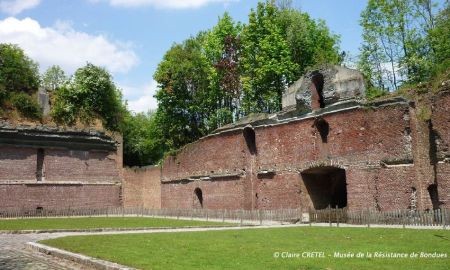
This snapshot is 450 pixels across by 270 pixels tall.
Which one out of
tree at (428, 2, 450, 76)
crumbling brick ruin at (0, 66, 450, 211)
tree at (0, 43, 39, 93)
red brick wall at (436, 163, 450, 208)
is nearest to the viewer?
red brick wall at (436, 163, 450, 208)

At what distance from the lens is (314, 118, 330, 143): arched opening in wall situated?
25580mm

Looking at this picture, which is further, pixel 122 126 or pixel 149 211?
pixel 122 126

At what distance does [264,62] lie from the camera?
4097 centimetres

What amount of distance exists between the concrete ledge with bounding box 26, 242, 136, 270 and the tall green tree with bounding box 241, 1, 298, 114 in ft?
99.6

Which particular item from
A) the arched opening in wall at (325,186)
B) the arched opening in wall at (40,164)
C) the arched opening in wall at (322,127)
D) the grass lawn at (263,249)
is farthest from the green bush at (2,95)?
the grass lawn at (263,249)

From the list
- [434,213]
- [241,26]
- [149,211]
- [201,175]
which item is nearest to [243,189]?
[201,175]

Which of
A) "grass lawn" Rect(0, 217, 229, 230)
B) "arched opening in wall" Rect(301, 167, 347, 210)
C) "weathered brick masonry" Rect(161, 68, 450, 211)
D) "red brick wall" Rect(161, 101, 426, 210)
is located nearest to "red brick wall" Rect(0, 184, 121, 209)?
"red brick wall" Rect(161, 101, 426, 210)

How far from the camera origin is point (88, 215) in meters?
32.3

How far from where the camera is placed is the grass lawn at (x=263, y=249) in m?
8.90

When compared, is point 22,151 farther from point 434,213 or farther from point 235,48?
point 434,213

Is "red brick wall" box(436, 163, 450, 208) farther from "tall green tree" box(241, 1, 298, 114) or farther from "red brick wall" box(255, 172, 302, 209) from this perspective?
"tall green tree" box(241, 1, 298, 114)

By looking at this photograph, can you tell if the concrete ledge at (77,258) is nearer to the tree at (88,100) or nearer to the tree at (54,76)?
the tree at (88,100)

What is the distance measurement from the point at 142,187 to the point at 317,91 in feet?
63.5

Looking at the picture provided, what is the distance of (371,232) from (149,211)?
19.7 m
